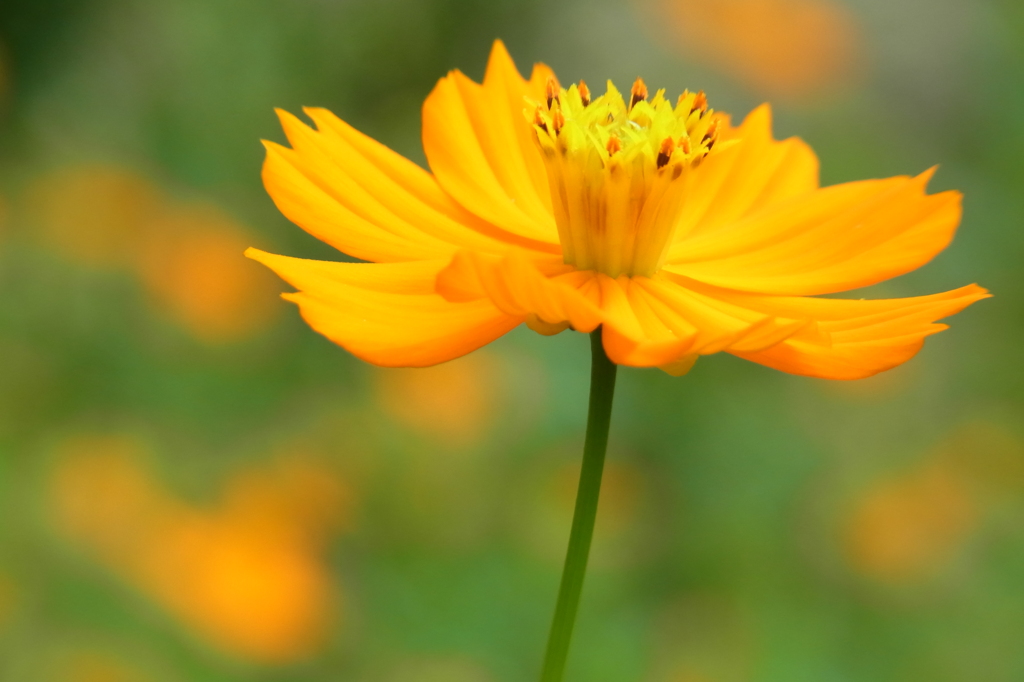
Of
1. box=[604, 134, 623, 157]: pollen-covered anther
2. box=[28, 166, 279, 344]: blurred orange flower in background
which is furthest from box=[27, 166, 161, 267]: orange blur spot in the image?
box=[604, 134, 623, 157]: pollen-covered anther

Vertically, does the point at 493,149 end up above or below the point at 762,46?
below

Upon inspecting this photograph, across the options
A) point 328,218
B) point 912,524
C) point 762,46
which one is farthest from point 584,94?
point 762,46

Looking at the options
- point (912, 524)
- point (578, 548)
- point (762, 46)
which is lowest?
point (578, 548)

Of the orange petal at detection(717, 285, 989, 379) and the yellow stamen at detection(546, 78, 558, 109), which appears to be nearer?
the orange petal at detection(717, 285, 989, 379)

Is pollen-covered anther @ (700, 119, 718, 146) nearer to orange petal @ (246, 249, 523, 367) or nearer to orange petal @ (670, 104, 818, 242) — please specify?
orange petal @ (670, 104, 818, 242)

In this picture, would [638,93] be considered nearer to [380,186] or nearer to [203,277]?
[380,186]

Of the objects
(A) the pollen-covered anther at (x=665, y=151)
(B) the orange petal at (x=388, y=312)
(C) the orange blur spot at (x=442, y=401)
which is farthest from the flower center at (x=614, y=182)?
(C) the orange blur spot at (x=442, y=401)
